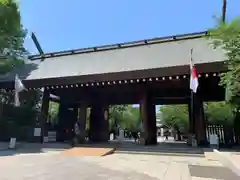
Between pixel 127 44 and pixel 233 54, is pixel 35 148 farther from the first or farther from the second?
pixel 233 54

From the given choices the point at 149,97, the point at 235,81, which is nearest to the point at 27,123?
the point at 149,97

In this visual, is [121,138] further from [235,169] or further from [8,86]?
[235,169]

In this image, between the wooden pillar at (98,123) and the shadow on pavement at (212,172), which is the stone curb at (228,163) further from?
the wooden pillar at (98,123)

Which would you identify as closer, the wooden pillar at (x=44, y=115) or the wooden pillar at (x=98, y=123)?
the wooden pillar at (x=44, y=115)

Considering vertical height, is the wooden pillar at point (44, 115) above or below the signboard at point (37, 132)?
above

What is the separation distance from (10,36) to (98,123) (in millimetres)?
8813

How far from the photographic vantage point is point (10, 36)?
15531mm

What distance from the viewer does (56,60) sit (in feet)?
64.1

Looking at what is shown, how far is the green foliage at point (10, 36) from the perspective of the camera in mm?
14781

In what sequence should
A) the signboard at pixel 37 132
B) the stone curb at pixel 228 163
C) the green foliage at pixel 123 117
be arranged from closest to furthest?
1. the stone curb at pixel 228 163
2. the signboard at pixel 37 132
3. the green foliage at pixel 123 117

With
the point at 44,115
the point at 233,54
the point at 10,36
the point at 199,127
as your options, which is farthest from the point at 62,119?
the point at 233,54

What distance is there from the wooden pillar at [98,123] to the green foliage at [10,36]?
6556 millimetres

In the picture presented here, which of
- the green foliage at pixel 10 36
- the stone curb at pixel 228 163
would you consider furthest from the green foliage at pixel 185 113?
the green foliage at pixel 10 36

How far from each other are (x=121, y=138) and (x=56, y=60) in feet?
28.1
